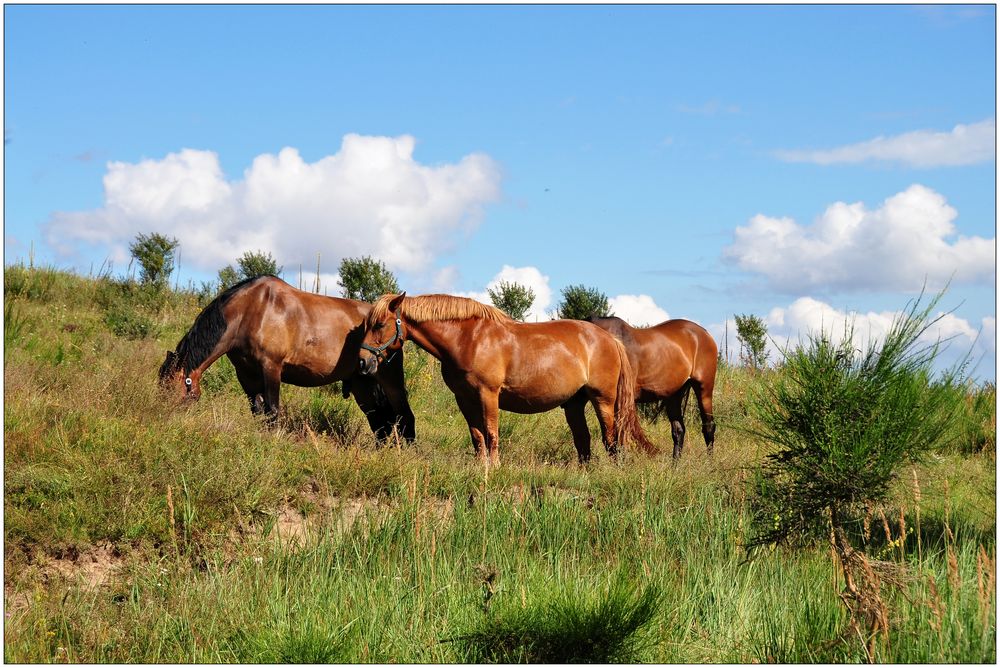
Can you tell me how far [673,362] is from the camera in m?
12.5

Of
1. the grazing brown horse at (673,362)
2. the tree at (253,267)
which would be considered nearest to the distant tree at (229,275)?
the tree at (253,267)

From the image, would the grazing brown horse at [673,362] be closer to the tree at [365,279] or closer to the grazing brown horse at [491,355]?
the grazing brown horse at [491,355]

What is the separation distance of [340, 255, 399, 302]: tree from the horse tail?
970cm

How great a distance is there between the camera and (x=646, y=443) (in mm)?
10922

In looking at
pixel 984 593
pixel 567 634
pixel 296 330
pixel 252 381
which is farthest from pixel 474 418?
pixel 984 593

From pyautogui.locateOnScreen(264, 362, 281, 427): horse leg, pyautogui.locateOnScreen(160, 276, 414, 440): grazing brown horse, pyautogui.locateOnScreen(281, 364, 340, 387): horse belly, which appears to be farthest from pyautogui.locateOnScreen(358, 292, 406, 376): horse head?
pyautogui.locateOnScreen(264, 362, 281, 427): horse leg

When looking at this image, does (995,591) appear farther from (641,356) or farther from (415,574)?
(641,356)

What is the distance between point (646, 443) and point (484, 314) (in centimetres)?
256

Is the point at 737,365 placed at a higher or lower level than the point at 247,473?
higher

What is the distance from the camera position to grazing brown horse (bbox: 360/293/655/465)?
9961mm

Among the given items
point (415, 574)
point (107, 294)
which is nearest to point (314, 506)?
point (415, 574)

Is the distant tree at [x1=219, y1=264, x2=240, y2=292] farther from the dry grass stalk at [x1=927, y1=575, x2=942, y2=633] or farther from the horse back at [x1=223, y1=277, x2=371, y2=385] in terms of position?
the dry grass stalk at [x1=927, y1=575, x2=942, y2=633]

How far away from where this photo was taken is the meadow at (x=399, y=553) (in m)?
5.26

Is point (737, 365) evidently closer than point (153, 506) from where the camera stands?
No
